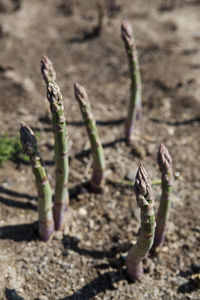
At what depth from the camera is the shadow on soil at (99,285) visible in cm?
293

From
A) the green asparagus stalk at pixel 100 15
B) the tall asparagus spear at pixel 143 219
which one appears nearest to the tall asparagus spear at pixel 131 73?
the tall asparagus spear at pixel 143 219

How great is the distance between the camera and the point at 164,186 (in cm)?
288

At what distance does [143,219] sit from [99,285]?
786 mm

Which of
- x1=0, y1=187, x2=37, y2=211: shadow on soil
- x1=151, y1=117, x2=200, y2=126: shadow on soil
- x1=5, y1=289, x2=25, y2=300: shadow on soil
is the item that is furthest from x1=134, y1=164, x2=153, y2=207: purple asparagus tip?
x1=151, y1=117, x2=200, y2=126: shadow on soil

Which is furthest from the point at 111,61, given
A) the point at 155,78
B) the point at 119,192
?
the point at 119,192

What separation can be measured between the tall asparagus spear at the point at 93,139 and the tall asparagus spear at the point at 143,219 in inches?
33.2

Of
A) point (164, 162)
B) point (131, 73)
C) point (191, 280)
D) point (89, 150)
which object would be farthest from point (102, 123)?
point (191, 280)

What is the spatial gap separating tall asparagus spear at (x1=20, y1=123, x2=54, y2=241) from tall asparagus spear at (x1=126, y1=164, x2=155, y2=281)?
0.67 m

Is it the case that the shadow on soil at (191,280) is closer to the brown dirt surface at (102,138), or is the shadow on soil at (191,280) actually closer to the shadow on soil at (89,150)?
the brown dirt surface at (102,138)

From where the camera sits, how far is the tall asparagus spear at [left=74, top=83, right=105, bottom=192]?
3189 mm

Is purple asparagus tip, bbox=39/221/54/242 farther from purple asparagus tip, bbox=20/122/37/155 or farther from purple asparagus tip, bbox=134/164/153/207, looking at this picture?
purple asparagus tip, bbox=134/164/153/207

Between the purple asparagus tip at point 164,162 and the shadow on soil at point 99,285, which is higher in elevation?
the purple asparagus tip at point 164,162

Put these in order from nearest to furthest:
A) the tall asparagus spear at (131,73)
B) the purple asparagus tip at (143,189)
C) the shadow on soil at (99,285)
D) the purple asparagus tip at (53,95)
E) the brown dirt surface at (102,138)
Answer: the purple asparagus tip at (143,189) < the purple asparagus tip at (53,95) < the shadow on soil at (99,285) < the brown dirt surface at (102,138) < the tall asparagus spear at (131,73)

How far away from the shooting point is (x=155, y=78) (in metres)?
5.28
